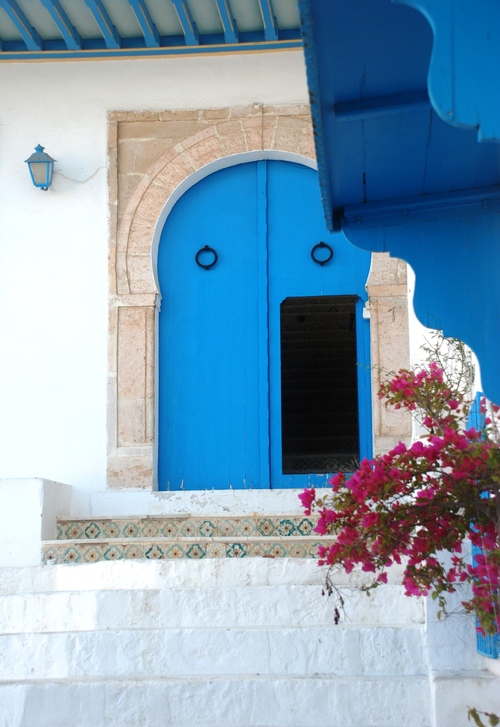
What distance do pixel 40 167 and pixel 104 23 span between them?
3.64ft

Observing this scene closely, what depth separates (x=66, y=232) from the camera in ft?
25.5

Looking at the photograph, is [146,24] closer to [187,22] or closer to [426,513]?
[187,22]

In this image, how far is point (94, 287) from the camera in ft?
25.2

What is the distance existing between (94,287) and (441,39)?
5.74 metres

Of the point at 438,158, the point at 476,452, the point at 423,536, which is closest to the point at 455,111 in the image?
the point at 438,158

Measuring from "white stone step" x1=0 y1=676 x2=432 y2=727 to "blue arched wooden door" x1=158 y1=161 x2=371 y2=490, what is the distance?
2.90 metres

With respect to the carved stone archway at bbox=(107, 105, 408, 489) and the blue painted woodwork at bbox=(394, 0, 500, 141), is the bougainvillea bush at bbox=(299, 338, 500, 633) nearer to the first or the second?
the blue painted woodwork at bbox=(394, 0, 500, 141)

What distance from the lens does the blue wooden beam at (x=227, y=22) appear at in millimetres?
7324

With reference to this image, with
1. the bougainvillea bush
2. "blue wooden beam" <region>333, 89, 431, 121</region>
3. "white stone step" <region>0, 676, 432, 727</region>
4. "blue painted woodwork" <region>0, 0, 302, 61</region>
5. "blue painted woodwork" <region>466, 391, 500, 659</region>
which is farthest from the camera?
"blue painted woodwork" <region>0, 0, 302, 61</region>

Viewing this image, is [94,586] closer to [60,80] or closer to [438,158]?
[438,158]

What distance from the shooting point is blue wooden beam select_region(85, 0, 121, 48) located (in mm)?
7281

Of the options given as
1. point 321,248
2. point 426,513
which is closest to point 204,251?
point 321,248

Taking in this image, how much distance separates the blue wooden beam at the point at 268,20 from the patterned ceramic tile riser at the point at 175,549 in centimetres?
362

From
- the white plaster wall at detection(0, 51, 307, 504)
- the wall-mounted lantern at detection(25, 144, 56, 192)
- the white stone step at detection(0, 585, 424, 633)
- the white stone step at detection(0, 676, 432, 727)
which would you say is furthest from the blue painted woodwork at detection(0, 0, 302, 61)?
the white stone step at detection(0, 676, 432, 727)
